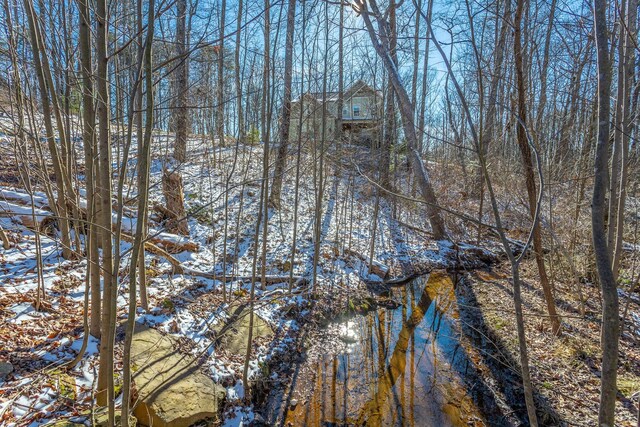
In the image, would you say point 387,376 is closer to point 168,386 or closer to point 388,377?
point 388,377

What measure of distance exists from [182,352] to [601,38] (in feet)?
14.7

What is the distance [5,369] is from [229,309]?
256 cm

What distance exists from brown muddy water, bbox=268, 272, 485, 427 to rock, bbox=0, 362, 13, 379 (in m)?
2.50

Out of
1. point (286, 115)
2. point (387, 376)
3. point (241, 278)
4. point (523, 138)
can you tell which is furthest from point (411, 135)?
point (387, 376)

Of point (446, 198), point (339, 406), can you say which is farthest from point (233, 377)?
point (446, 198)

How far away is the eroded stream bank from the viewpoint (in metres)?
3.56

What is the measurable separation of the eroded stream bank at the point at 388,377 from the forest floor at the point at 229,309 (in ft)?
1.43

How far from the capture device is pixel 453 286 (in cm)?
739

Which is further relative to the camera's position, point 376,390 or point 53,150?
point 376,390

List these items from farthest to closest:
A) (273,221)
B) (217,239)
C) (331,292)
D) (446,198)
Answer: (446,198), (273,221), (217,239), (331,292)

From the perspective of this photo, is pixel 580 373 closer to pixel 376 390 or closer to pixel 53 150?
pixel 376 390

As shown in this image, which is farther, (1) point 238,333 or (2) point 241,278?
(2) point 241,278

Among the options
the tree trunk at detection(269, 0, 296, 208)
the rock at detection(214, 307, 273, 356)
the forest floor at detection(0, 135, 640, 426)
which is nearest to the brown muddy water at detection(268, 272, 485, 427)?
the forest floor at detection(0, 135, 640, 426)

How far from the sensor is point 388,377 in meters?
4.25
